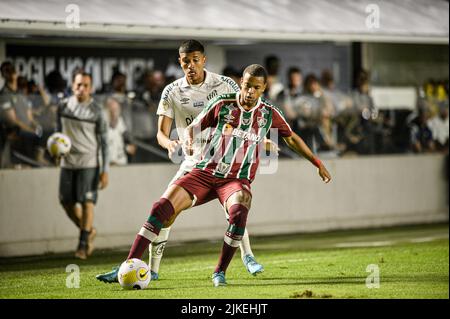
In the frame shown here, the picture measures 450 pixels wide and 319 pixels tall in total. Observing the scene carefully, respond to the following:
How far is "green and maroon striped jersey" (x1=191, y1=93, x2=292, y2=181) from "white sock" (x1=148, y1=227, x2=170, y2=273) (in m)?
0.96

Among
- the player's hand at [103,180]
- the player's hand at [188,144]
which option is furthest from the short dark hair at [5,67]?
the player's hand at [188,144]

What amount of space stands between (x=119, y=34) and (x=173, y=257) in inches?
134

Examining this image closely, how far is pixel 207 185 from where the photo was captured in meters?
10.8

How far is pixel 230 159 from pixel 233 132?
0.27 meters

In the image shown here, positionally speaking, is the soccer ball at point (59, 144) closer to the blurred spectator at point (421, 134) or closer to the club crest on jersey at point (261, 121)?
the club crest on jersey at point (261, 121)

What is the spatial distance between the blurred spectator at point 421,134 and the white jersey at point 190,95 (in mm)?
8835

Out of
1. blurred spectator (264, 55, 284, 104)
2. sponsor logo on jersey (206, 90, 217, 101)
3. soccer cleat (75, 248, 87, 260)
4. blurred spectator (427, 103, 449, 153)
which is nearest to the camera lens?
sponsor logo on jersey (206, 90, 217, 101)

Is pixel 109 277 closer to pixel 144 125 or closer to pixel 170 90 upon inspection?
pixel 170 90

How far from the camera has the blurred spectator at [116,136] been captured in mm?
16062

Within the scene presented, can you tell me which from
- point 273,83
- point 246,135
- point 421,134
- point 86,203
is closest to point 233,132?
point 246,135

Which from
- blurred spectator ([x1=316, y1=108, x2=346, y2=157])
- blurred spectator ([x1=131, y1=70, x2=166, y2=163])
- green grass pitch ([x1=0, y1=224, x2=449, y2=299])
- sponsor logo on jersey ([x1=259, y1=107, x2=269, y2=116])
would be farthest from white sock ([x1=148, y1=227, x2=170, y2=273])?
blurred spectator ([x1=316, y1=108, x2=346, y2=157])

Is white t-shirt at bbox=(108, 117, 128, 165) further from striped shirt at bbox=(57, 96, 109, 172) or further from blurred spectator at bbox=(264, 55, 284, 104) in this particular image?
blurred spectator at bbox=(264, 55, 284, 104)

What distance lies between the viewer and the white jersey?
1127 centimetres

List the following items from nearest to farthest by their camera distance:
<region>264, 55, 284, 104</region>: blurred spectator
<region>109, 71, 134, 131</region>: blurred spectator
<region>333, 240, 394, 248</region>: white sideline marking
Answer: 1. <region>333, 240, 394, 248</region>: white sideline marking
2. <region>109, 71, 134, 131</region>: blurred spectator
3. <region>264, 55, 284, 104</region>: blurred spectator
